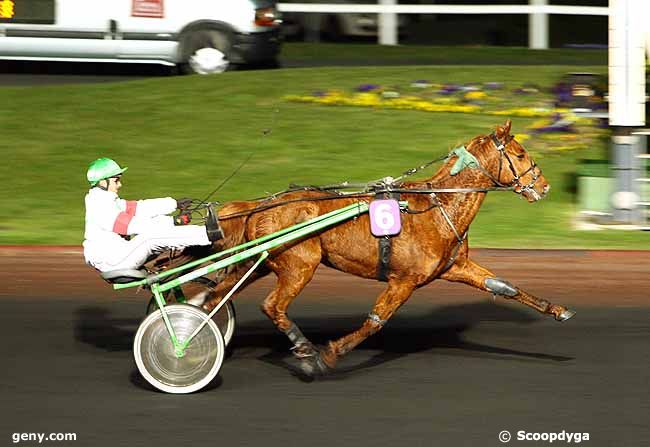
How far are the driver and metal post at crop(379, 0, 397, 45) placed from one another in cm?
1676

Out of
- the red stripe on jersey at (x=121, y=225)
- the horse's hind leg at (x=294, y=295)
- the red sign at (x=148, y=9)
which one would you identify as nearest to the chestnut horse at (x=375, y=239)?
the horse's hind leg at (x=294, y=295)

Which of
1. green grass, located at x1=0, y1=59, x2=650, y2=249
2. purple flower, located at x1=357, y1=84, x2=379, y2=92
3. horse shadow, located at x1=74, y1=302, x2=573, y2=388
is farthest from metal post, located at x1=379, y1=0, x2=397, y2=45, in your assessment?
horse shadow, located at x1=74, y1=302, x2=573, y2=388

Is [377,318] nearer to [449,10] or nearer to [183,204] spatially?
[183,204]

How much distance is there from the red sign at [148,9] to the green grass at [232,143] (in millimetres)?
1087

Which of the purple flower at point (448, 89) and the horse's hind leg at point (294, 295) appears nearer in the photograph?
the horse's hind leg at point (294, 295)

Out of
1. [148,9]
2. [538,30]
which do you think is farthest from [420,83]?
[538,30]

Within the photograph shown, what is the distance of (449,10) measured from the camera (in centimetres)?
2272

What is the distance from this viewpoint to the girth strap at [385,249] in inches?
315

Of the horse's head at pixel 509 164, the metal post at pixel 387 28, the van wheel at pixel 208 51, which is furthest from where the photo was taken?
the metal post at pixel 387 28

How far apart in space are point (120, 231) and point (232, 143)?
26.0ft

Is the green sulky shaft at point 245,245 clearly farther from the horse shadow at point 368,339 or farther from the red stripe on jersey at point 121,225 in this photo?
the horse shadow at point 368,339

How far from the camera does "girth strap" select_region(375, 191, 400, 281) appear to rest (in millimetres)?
7992

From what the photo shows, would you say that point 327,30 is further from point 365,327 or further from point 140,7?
point 365,327

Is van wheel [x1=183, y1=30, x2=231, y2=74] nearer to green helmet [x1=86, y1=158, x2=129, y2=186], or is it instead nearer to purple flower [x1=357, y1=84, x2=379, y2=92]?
purple flower [x1=357, y1=84, x2=379, y2=92]
